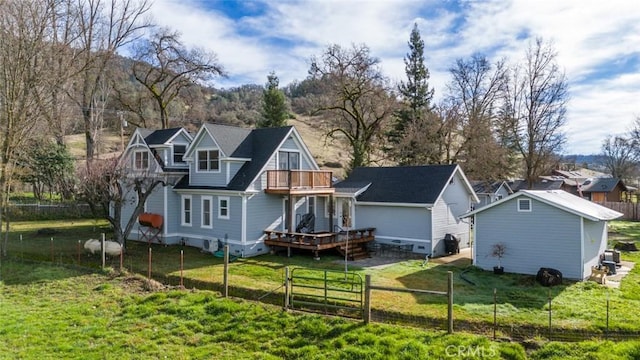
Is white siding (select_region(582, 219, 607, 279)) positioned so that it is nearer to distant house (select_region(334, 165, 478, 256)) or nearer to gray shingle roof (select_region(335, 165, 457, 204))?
distant house (select_region(334, 165, 478, 256))

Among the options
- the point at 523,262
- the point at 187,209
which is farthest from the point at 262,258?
the point at 523,262

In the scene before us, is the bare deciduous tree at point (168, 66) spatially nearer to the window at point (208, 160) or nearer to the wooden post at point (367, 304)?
the window at point (208, 160)

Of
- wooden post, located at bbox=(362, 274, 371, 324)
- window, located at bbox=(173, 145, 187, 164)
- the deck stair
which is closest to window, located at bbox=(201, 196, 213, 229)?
window, located at bbox=(173, 145, 187, 164)

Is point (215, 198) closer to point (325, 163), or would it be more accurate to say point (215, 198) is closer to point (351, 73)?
point (351, 73)

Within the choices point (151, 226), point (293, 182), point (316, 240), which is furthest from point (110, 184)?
point (316, 240)

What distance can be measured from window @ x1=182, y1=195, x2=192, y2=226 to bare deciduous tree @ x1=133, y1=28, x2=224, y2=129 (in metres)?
15.7

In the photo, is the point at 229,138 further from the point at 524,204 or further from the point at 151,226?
the point at 524,204

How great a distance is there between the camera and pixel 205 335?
33.8ft

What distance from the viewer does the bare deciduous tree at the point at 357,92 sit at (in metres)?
35.3

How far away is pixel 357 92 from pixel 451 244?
18.0 m

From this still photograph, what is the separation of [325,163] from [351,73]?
22861 millimetres

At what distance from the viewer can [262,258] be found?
62.9 feet

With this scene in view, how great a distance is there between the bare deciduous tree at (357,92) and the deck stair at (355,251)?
1618cm

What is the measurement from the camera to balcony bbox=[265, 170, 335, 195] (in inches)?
797
